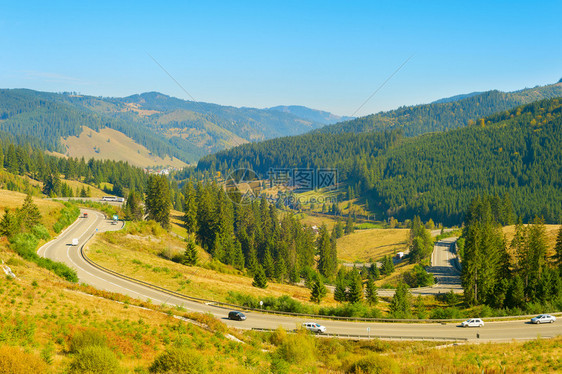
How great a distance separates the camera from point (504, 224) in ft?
474

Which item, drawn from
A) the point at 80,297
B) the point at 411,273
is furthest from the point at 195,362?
the point at 411,273

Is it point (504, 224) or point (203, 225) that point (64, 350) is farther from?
point (504, 224)

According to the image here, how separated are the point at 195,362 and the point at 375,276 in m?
104

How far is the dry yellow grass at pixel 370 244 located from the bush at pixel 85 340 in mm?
134400

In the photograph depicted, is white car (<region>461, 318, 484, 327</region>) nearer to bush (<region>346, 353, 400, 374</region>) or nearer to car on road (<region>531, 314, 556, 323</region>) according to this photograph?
car on road (<region>531, 314, 556, 323</region>)

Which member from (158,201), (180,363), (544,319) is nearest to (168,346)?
(180,363)

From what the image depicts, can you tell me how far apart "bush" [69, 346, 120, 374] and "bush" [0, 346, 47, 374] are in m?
1.46

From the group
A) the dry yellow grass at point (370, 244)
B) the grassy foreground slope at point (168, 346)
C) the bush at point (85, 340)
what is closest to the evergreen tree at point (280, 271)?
the grassy foreground slope at point (168, 346)

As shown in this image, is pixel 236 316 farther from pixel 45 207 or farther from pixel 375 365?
pixel 45 207

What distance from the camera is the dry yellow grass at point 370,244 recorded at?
15688 centimetres

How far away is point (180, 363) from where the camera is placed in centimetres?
2020

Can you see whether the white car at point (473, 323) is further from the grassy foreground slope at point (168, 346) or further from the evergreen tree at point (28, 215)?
the evergreen tree at point (28, 215)

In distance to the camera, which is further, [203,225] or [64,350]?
[203,225]

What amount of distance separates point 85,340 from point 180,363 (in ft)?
23.1
